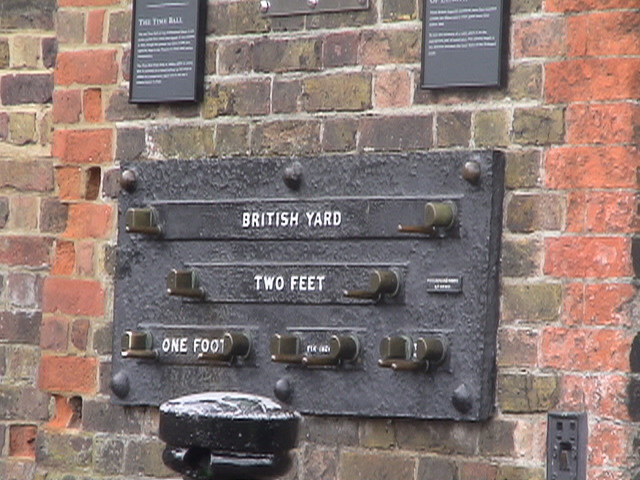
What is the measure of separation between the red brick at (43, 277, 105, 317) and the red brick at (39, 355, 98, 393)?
0.16 m

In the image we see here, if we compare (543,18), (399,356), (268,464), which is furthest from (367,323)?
(268,464)

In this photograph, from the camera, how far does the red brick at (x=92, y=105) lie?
540cm

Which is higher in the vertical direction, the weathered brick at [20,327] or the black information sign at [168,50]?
the black information sign at [168,50]

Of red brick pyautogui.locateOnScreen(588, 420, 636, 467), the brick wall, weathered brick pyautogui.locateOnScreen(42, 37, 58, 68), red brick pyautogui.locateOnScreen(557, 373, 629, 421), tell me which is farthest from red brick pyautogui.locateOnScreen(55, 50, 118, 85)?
red brick pyautogui.locateOnScreen(588, 420, 636, 467)

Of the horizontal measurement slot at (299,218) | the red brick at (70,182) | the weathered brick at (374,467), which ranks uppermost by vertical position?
the red brick at (70,182)

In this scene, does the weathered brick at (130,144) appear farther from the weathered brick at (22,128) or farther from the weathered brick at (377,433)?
the weathered brick at (377,433)

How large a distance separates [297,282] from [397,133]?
53cm

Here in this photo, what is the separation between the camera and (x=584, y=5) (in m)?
4.53

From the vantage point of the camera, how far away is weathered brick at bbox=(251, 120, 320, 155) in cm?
501

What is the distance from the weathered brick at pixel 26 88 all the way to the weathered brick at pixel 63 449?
1202 millimetres

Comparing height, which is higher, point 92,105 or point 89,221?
point 92,105

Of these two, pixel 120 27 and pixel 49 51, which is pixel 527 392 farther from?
pixel 49 51

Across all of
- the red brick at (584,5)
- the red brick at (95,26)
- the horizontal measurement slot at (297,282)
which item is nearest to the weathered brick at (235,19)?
the red brick at (95,26)

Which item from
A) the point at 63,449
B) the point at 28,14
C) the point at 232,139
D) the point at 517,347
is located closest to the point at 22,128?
the point at 28,14
